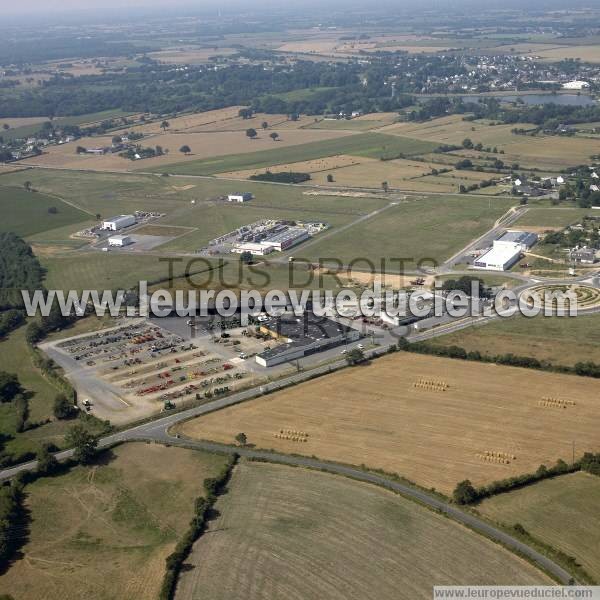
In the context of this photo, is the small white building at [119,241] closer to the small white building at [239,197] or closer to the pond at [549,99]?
the small white building at [239,197]

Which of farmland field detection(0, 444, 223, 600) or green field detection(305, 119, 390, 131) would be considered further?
green field detection(305, 119, 390, 131)

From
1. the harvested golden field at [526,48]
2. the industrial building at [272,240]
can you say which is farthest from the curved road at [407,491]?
the harvested golden field at [526,48]

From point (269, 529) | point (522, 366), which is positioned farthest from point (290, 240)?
point (269, 529)

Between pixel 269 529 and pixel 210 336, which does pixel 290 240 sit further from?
pixel 269 529

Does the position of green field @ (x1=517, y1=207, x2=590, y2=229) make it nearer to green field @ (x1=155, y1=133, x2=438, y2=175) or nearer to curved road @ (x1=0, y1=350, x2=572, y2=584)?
green field @ (x1=155, y1=133, x2=438, y2=175)

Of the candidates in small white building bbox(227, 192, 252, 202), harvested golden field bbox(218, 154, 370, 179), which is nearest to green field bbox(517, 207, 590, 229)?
small white building bbox(227, 192, 252, 202)
